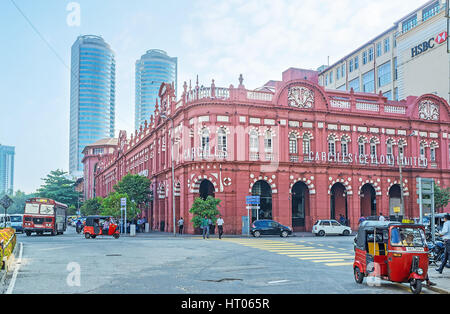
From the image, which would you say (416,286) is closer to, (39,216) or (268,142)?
(268,142)

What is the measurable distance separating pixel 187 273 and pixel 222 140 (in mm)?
27924

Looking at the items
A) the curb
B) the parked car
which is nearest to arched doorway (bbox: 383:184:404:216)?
the curb

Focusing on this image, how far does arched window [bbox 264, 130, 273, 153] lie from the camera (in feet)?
145

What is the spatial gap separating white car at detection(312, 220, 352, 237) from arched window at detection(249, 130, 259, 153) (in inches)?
350

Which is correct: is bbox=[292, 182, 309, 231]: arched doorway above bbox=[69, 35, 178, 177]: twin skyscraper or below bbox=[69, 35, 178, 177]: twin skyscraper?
below

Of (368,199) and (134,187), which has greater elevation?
(134,187)

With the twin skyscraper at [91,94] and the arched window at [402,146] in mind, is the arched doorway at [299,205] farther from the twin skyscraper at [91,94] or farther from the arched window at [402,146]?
the twin skyscraper at [91,94]

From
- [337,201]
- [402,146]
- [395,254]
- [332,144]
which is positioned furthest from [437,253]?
[402,146]

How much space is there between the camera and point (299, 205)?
47344 mm

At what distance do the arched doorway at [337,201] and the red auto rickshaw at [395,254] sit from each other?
36.0 m

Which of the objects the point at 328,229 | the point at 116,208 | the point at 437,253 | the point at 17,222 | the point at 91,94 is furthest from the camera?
the point at 91,94

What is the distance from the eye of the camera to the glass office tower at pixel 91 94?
495ft

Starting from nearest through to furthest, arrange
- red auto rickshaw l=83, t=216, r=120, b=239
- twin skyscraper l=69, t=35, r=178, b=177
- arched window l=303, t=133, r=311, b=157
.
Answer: red auto rickshaw l=83, t=216, r=120, b=239 < arched window l=303, t=133, r=311, b=157 < twin skyscraper l=69, t=35, r=178, b=177

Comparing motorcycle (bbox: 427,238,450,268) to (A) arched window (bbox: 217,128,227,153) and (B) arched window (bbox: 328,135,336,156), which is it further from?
(B) arched window (bbox: 328,135,336,156)
